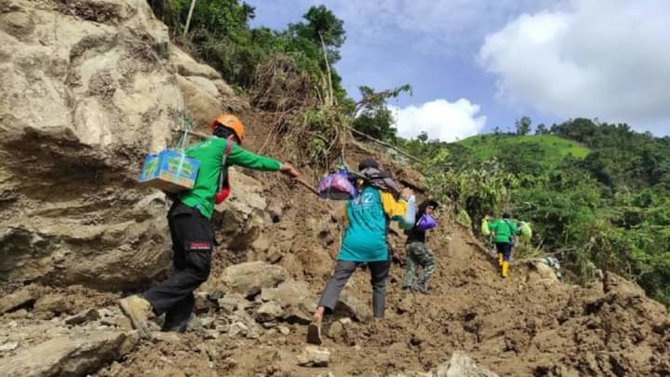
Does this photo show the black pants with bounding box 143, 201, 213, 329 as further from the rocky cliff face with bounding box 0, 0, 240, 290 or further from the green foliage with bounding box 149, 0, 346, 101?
the green foliage with bounding box 149, 0, 346, 101

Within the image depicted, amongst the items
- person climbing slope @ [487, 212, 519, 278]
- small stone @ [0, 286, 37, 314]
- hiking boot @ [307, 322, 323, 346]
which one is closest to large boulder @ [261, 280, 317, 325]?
hiking boot @ [307, 322, 323, 346]

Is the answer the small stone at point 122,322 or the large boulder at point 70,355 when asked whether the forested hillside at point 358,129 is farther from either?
the large boulder at point 70,355

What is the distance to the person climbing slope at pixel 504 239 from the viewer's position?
41.6 ft

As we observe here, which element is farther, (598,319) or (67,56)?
(67,56)

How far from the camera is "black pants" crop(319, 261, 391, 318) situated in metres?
5.25

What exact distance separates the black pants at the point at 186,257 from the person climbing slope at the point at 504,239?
30.2 ft

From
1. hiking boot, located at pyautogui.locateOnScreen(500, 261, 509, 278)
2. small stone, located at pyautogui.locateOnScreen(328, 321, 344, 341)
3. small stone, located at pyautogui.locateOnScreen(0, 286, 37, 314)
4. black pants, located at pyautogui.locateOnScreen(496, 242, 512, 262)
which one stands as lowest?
small stone, located at pyautogui.locateOnScreen(0, 286, 37, 314)

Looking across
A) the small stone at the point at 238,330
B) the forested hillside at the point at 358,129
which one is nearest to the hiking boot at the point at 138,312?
the small stone at the point at 238,330

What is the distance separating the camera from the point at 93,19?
6.00m

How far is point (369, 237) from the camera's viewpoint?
5602 mm

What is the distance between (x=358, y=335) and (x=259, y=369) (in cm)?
Answer: 154

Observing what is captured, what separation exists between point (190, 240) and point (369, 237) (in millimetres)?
1812

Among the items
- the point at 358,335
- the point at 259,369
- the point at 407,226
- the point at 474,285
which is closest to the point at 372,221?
the point at 407,226

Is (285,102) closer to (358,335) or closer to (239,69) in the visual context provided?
(239,69)
